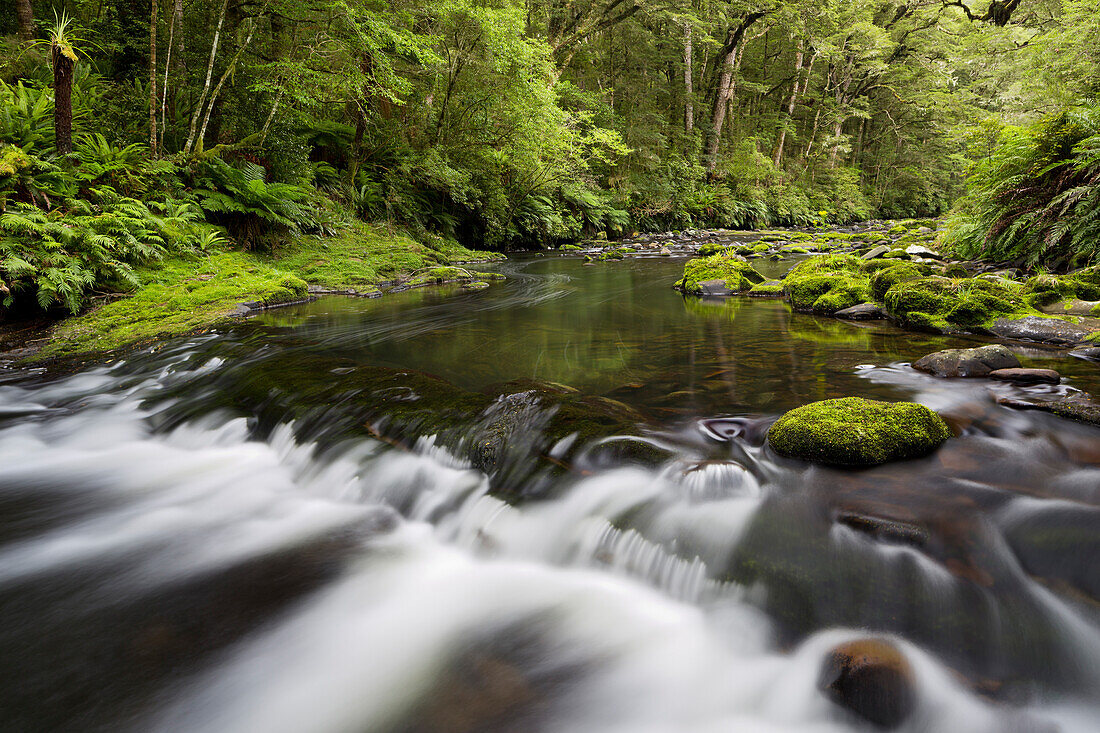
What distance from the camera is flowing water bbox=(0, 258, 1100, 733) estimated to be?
1.83 m

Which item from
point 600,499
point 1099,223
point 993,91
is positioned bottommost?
point 600,499

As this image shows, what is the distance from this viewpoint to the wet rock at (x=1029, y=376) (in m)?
3.66

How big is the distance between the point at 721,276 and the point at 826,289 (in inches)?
80.4

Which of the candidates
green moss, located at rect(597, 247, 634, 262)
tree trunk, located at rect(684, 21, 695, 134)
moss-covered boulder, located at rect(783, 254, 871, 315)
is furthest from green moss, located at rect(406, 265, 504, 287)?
tree trunk, located at rect(684, 21, 695, 134)

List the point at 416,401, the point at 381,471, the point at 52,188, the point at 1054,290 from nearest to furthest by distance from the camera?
the point at 381,471 → the point at 416,401 → the point at 1054,290 → the point at 52,188

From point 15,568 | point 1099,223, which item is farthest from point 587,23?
point 15,568

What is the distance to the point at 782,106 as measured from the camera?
33062 millimetres

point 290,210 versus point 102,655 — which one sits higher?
point 290,210

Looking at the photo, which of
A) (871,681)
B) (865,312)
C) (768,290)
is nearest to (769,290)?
(768,290)

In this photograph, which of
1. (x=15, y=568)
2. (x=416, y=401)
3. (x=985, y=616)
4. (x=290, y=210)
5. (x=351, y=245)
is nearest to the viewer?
(x=985, y=616)

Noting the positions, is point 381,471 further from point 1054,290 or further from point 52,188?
point 1054,290

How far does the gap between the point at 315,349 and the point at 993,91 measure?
30682mm

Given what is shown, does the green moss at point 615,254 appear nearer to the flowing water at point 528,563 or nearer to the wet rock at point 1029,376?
the flowing water at point 528,563

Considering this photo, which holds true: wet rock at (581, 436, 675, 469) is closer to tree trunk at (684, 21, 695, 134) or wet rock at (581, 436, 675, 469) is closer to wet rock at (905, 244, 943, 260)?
wet rock at (905, 244, 943, 260)
